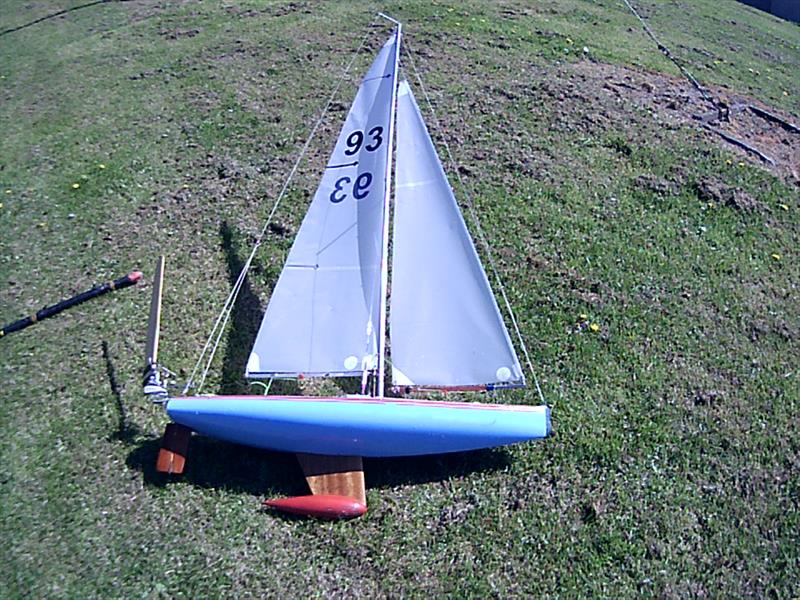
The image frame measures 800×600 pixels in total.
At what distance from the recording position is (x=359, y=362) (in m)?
7.36

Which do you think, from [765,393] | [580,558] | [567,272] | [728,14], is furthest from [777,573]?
[728,14]

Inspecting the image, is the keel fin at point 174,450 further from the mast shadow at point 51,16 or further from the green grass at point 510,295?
the mast shadow at point 51,16

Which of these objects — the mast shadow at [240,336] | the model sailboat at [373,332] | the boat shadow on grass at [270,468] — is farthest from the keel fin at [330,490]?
the mast shadow at [240,336]

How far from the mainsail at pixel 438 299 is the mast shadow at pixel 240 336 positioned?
192 centimetres

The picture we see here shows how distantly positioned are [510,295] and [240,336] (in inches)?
140

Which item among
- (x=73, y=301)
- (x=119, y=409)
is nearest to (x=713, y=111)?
(x=73, y=301)

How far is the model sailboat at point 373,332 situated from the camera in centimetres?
→ 705

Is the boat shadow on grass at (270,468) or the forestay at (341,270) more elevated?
the forestay at (341,270)

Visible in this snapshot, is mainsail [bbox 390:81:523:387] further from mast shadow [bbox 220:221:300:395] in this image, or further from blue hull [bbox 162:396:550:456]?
mast shadow [bbox 220:221:300:395]

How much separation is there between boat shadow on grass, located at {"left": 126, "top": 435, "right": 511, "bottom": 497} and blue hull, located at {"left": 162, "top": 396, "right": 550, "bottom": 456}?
406 mm

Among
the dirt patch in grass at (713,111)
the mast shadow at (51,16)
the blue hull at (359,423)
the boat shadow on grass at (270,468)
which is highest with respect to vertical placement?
the dirt patch in grass at (713,111)

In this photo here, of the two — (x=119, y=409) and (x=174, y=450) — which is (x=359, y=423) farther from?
(x=119, y=409)

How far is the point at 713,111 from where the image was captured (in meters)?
14.6

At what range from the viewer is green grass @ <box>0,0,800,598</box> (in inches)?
272
